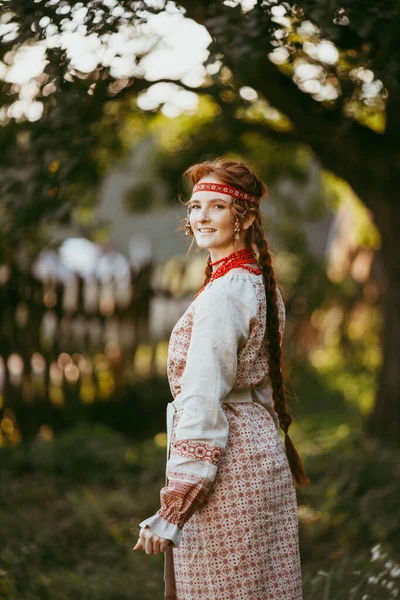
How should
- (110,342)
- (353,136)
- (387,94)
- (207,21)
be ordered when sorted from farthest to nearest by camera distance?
(110,342) → (353,136) → (387,94) → (207,21)

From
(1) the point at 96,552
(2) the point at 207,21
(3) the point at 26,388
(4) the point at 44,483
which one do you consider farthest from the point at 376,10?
(3) the point at 26,388

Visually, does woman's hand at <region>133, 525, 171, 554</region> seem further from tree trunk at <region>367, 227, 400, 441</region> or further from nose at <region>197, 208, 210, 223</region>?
tree trunk at <region>367, 227, 400, 441</region>

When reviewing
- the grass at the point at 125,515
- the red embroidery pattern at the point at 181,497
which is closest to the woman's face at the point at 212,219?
the red embroidery pattern at the point at 181,497

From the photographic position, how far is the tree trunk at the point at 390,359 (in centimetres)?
609

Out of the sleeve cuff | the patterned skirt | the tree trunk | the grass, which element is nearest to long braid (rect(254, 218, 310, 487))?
the patterned skirt

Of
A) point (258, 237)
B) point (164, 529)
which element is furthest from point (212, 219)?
point (164, 529)

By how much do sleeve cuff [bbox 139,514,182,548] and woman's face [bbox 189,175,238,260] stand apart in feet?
2.85

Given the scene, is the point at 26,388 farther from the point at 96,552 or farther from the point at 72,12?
the point at 72,12

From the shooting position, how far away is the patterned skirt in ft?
7.98

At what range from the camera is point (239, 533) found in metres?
2.44

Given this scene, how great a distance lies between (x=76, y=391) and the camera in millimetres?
7426

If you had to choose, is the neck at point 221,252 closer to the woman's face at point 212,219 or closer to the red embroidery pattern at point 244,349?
the woman's face at point 212,219

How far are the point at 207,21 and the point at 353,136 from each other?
2.52 m

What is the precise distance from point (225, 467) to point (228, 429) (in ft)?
0.39
